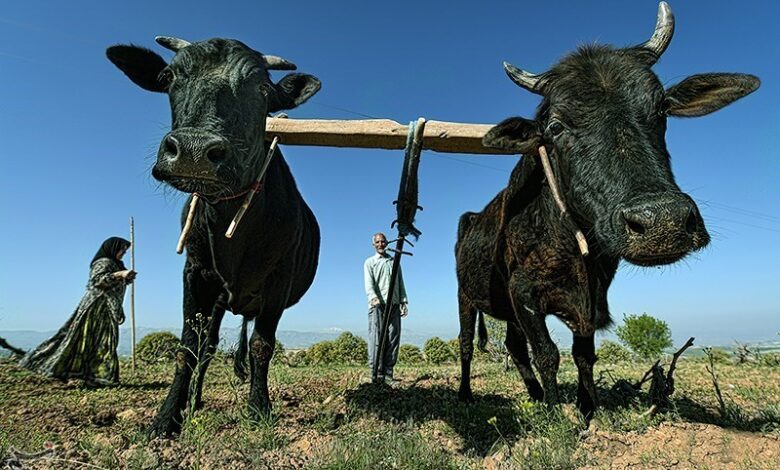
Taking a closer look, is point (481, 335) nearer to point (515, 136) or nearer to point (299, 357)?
point (515, 136)

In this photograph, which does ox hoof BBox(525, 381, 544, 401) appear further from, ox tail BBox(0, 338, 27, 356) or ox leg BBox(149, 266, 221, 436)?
ox tail BBox(0, 338, 27, 356)

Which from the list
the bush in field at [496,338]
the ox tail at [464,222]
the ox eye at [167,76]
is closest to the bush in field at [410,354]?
Answer: the bush in field at [496,338]

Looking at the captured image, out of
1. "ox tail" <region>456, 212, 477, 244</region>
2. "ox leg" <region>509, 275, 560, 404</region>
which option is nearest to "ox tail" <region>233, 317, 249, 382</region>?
"ox leg" <region>509, 275, 560, 404</region>

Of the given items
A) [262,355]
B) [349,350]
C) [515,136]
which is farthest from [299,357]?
[515,136]

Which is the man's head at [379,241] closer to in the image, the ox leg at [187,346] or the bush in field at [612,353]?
the ox leg at [187,346]

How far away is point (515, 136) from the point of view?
3.72 metres

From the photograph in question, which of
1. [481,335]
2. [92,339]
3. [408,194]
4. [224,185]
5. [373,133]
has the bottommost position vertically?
[92,339]

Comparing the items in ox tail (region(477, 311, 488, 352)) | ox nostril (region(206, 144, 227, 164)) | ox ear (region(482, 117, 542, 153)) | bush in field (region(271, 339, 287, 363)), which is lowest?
bush in field (region(271, 339, 287, 363))

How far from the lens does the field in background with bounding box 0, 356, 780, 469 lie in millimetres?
2434

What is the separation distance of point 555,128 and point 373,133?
1.50 metres

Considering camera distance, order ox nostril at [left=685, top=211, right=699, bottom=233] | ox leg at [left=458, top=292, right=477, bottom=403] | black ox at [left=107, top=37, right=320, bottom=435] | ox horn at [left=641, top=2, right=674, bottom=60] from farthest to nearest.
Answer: ox leg at [left=458, top=292, right=477, bottom=403]
ox horn at [left=641, top=2, right=674, bottom=60]
black ox at [left=107, top=37, right=320, bottom=435]
ox nostril at [left=685, top=211, right=699, bottom=233]

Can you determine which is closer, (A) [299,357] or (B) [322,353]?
(B) [322,353]

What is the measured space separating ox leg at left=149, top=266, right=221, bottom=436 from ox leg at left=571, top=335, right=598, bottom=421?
9.19 feet

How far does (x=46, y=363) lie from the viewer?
7.43 m
